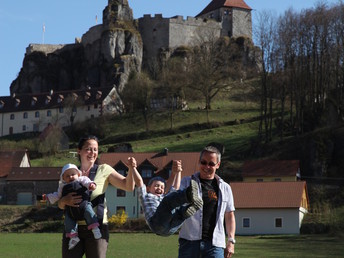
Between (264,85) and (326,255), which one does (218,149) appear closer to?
(326,255)

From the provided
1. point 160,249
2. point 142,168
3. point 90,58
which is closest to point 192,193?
point 160,249

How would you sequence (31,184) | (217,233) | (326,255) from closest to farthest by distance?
(217,233) < (326,255) < (31,184)

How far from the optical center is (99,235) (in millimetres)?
9375

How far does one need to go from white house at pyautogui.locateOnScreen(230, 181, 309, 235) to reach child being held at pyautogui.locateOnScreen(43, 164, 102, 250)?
49871mm

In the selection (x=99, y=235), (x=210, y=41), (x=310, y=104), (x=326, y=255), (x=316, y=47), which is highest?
(x=210, y=41)

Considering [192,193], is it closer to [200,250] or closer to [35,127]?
[200,250]

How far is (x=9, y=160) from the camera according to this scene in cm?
8444

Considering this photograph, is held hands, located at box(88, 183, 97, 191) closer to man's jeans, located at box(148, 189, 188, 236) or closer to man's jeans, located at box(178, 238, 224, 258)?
man's jeans, located at box(148, 189, 188, 236)

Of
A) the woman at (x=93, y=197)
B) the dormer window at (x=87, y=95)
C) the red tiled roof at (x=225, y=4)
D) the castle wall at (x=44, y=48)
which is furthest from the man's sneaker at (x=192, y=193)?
the red tiled roof at (x=225, y=4)

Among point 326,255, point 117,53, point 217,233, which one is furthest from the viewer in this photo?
point 117,53

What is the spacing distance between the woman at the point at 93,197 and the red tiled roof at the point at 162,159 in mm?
59687

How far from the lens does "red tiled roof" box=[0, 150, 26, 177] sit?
271 ft

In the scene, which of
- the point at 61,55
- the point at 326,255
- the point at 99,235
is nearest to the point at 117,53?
the point at 61,55

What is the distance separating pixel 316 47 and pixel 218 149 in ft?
248
